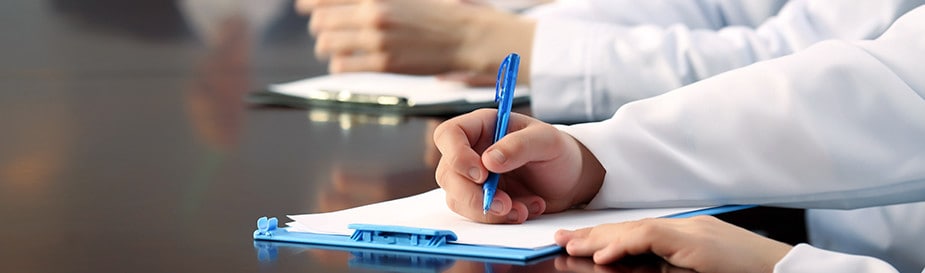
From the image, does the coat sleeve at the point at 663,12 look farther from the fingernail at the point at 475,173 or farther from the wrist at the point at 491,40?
the fingernail at the point at 475,173

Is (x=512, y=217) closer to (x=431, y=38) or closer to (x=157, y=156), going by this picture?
(x=157, y=156)

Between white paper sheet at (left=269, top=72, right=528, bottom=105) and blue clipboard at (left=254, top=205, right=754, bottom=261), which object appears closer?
blue clipboard at (left=254, top=205, right=754, bottom=261)

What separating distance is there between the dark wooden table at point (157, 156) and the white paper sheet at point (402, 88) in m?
0.08

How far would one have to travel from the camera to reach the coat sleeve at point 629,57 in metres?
1.21

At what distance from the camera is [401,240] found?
641mm

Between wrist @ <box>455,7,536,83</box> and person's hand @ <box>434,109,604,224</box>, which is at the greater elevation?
wrist @ <box>455,7,536,83</box>

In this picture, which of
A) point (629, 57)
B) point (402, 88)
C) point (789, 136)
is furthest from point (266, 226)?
point (402, 88)

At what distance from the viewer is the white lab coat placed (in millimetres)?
735

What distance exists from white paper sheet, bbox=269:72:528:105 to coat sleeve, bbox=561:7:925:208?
61 cm

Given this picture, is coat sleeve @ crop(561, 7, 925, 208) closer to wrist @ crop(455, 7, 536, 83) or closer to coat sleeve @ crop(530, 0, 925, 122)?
coat sleeve @ crop(530, 0, 925, 122)

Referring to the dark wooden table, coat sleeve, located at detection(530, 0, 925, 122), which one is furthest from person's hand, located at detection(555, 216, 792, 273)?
coat sleeve, located at detection(530, 0, 925, 122)

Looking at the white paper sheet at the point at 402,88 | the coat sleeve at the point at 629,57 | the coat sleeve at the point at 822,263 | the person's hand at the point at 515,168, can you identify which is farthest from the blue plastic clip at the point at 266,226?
the white paper sheet at the point at 402,88

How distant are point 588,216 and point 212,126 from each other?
626mm

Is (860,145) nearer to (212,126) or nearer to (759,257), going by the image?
(759,257)
